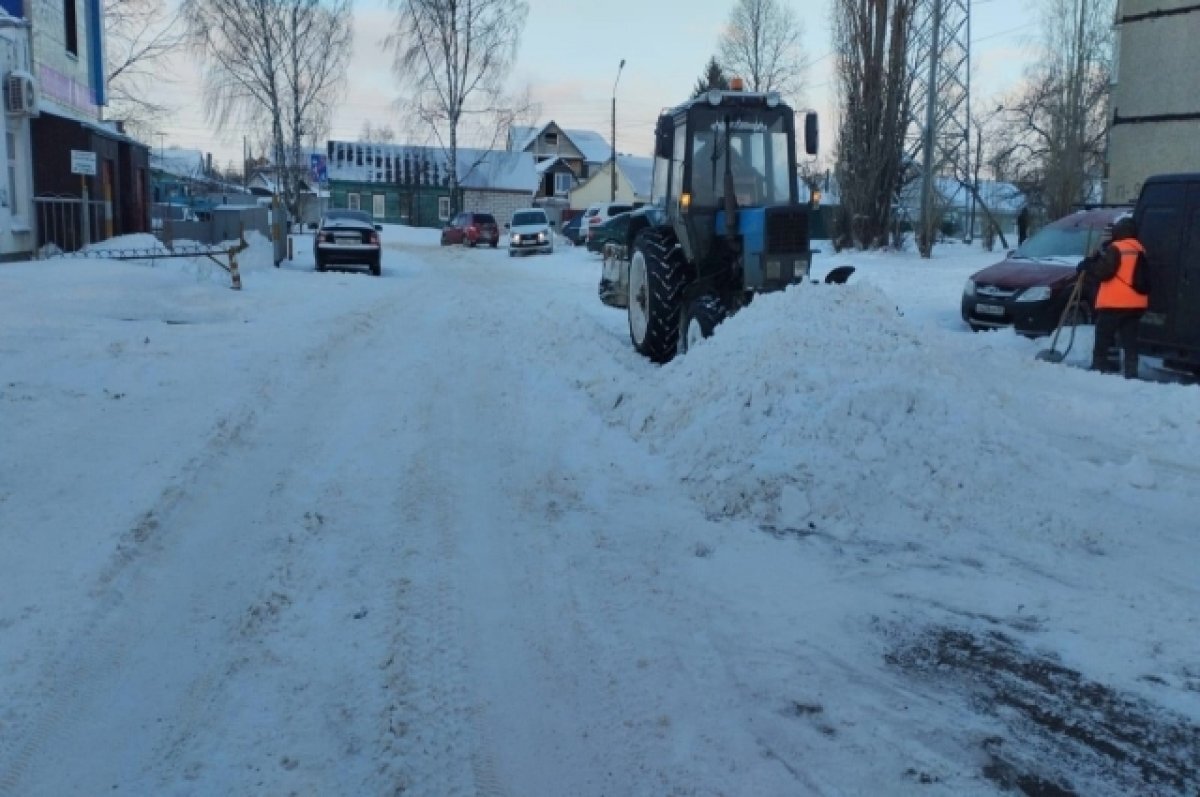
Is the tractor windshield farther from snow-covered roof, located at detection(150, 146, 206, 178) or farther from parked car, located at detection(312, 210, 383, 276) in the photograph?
snow-covered roof, located at detection(150, 146, 206, 178)

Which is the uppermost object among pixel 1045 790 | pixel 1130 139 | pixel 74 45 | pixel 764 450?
pixel 74 45

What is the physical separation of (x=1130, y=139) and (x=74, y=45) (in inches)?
945

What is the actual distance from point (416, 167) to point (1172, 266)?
64.8m

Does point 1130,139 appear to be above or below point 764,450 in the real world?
above

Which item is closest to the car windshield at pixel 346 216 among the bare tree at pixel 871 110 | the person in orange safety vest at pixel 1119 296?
the bare tree at pixel 871 110

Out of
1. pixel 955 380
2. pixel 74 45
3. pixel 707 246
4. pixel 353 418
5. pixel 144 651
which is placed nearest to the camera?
pixel 144 651

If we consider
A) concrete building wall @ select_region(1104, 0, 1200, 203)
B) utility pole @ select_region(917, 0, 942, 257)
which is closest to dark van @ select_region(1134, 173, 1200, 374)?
concrete building wall @ select_region(1104, 0, 1200, 203)

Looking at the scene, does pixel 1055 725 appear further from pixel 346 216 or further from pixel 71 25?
pixel 71 25

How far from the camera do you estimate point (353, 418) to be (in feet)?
27.9

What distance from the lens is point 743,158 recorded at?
11.4m

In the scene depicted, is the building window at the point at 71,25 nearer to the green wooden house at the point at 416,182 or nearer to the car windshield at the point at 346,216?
the car windshield at the point at 346,216

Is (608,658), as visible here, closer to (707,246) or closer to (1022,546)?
(1022,546)

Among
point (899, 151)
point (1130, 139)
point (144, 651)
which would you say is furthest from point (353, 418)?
point (899, 151)

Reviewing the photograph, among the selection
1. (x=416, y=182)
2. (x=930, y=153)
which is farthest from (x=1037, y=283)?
(x=416, y=182)
